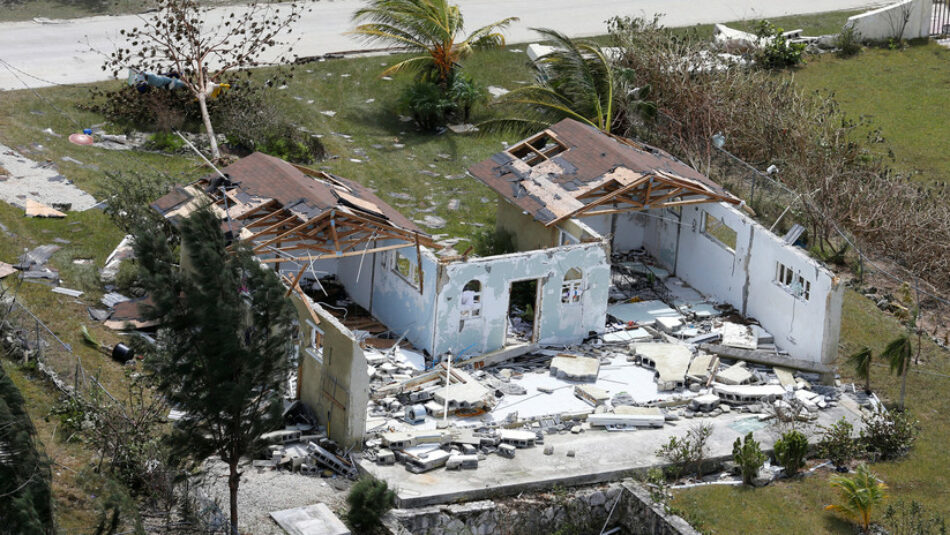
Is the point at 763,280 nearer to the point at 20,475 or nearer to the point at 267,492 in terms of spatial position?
the point at 267,492

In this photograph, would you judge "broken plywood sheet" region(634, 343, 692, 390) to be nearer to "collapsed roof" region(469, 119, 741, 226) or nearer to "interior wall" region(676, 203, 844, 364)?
"interior wall" region(676, 203, 844, 364)

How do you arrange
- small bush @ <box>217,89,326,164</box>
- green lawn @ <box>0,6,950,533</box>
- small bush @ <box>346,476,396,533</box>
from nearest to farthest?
small bush @ <box>346,476,396,533</box>
green lawn @ <box>0,6,950,533</box>
small bush @ <box>217,89,326,164</box>

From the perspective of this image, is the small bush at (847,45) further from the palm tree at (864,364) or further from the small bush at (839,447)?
the small bush at (839,447)

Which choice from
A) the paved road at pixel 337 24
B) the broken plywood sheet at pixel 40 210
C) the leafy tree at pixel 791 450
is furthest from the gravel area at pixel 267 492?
the paved road at pixel 337 24

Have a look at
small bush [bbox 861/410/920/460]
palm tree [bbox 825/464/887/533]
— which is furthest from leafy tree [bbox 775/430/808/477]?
small bush [bbox 861/410/920/460]

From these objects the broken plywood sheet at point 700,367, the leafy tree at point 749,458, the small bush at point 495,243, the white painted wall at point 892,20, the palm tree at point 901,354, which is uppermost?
the white painted wall at point 892,20

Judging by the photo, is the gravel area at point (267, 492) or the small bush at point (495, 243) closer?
the gravel area at point (267, 492)

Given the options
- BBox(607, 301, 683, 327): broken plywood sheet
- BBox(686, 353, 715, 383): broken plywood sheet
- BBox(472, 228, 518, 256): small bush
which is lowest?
BBox(686, 353, 715, 383): broken plywood sheet
